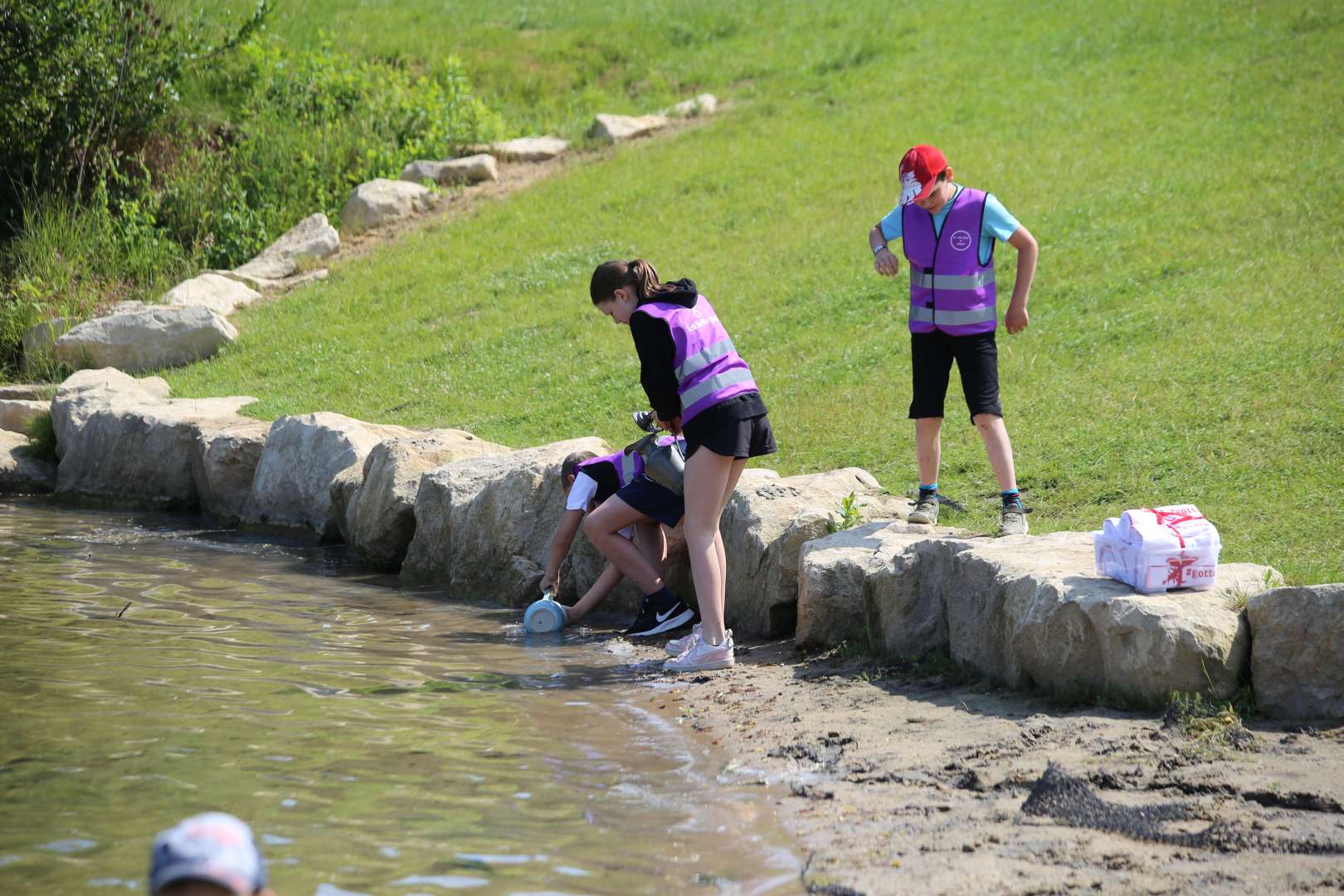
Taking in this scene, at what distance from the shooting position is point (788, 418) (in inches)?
382

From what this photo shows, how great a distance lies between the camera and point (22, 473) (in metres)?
11.9

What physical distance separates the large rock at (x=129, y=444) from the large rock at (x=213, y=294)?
3.21m

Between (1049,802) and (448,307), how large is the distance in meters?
10.7

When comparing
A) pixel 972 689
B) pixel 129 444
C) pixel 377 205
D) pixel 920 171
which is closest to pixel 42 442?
pixel 129 444

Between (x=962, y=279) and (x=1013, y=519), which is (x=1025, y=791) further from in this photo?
(x=962, y=279)

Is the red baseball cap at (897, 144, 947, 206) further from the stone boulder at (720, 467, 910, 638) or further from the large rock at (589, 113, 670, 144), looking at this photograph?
the large rock at (589, 113, 670, 144)

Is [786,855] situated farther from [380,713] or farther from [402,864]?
[380,713]

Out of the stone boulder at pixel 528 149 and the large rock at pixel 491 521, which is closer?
the large rock at pixel 491 521

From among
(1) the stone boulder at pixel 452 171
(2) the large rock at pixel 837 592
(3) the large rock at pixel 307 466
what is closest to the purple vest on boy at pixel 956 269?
(2) the large rock at pixel 837 592

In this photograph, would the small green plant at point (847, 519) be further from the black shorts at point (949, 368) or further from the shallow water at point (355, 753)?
the shallow water at point (355, 753)

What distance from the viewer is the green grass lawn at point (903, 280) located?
820 centimetres

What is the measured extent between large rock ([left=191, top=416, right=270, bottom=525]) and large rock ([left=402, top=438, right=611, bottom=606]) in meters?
2.55

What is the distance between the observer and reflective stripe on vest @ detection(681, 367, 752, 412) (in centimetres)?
591

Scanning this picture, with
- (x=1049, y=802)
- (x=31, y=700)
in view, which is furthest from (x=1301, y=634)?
(x=31, y=700)
